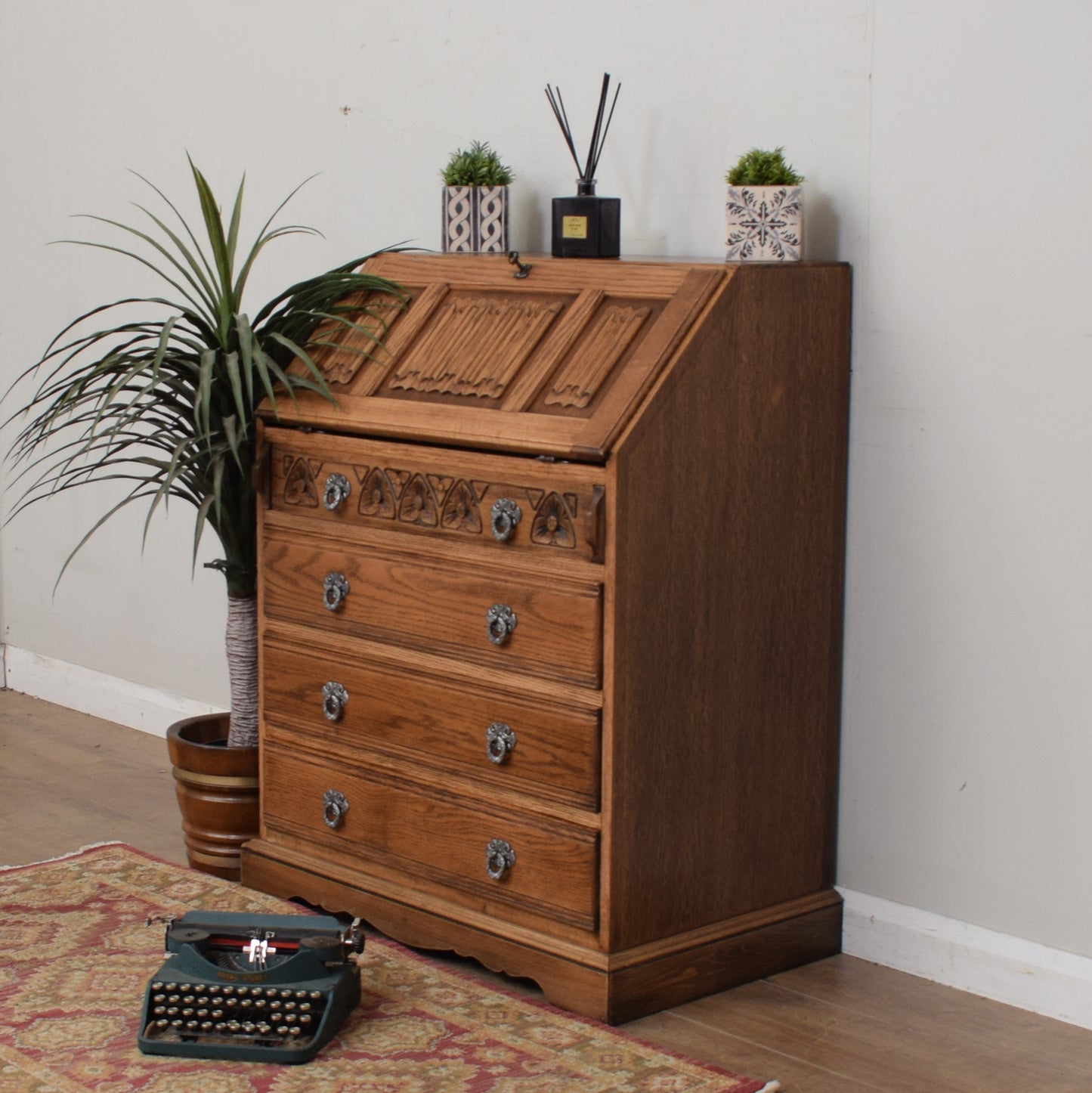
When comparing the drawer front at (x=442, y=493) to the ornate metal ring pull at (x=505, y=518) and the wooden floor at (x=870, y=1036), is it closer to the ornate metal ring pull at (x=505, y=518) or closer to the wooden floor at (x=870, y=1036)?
the ornate metal ring pull at (x=505, y=518)

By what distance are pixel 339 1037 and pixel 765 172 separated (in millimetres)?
1637

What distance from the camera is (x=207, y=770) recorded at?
3477mm

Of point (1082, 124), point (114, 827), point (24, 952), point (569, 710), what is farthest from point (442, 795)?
point (1082, 124)

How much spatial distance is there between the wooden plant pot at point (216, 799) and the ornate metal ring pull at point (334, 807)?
0.94 feet

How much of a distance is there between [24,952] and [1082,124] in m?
2.30

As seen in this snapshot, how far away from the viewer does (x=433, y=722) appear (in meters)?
3.02

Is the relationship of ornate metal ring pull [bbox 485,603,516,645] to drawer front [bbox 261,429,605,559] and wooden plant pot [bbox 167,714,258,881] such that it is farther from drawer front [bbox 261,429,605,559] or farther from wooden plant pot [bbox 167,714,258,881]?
wooden plant pot [bbox 167,714,258,881]

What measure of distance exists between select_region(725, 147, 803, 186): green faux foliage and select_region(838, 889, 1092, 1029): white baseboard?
1315 millimetres

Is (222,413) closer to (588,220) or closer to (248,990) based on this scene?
(588,220)

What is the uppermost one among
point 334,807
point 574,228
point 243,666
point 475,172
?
point 475,172

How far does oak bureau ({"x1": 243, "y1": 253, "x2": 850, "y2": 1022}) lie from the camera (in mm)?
2742

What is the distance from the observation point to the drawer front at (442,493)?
108 inches

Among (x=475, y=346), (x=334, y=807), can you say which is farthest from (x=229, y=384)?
(x=334, y=807)

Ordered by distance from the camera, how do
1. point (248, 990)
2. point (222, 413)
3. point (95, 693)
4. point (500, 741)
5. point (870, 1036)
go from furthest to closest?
point (95, 693) → point (222, 413) → point (500, 741) → point (870, 1036) → point (248, 990)
